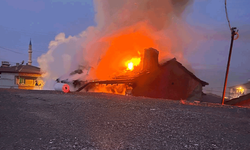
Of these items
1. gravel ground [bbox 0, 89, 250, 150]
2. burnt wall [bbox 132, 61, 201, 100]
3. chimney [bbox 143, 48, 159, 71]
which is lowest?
gravel ground [bbox 0, 89, 250, 150]

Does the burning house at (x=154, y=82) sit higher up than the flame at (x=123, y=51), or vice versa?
the flame at (x=123, y=51)

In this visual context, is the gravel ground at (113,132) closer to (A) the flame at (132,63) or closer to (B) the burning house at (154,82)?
(B) the burning house at (154,82)

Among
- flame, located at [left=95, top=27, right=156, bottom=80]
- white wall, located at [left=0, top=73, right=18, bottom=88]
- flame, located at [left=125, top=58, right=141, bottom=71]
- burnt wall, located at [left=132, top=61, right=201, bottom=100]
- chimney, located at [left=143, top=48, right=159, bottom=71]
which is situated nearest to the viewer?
burnt wall, located at [left=132, top=61, right=201, bottom=100]

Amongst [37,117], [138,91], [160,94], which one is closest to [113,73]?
[138,91]

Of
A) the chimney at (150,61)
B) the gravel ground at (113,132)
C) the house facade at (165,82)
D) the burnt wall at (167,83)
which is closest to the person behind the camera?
the gravel ground at (113,132)

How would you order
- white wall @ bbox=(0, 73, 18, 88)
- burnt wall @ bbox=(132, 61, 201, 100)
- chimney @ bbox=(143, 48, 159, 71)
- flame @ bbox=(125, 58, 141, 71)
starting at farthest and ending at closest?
white wall @ bbox=(0, 73, 18, 88)
flame @ bbox=(125, 58, 141, 71)
chimney @ bbox=(143, 48, 159, 71)
burnt wall @ bbox=(132, 61, 201, 100)

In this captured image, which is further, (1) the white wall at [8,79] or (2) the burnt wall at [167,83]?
(1) the white wall at [8,79]

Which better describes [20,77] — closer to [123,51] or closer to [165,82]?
[123,51]

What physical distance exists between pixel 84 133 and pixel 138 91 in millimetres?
14966

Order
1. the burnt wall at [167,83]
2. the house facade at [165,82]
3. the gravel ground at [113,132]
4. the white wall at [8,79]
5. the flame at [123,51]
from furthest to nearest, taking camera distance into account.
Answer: the white wall at [8,79] < the flame at [123,51] < the house facade at [165,82] < the burnt wall at [167,83] < the gravel ground at [113,132]

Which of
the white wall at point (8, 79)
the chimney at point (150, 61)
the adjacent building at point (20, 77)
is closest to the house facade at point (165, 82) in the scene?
the chimney at point (150, 61)

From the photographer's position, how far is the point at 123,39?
2467 cm

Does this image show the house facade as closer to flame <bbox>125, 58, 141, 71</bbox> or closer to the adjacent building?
flame <bbox>125, 58, 141, 71</bbox>

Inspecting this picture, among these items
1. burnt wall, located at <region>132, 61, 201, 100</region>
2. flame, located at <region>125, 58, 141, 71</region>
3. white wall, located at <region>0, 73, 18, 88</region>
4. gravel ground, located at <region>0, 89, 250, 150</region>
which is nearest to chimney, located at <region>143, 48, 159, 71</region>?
burnt wall, located at <region>132, 61, 201, 100</region>
